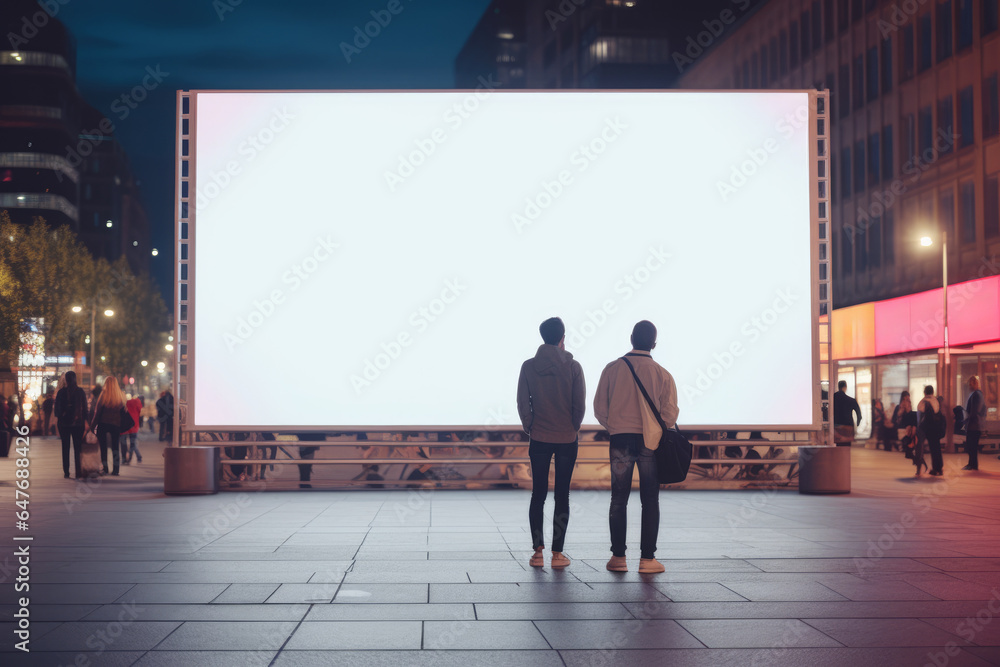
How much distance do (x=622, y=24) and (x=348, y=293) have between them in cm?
7196

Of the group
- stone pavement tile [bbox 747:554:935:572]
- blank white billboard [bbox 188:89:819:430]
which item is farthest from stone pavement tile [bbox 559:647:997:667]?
blank white billboard [bbox 188:89:819:430]

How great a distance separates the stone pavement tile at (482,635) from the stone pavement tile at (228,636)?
2.93 feet

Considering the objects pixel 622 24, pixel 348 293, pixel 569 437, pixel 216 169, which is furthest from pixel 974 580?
pixel 622 24

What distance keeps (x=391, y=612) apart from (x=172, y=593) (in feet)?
5.92

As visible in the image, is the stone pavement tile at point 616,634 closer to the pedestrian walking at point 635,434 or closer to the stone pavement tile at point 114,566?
the pedestrian walking at point 635,434

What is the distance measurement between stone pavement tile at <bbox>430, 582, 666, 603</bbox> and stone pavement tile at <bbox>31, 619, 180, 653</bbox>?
1959 millimetres

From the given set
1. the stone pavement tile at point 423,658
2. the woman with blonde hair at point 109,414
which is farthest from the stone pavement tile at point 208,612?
the woman with blonde hair at point 109,414

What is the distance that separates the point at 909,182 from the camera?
39.6 metres

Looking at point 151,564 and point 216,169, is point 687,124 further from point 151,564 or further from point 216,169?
point 151,564

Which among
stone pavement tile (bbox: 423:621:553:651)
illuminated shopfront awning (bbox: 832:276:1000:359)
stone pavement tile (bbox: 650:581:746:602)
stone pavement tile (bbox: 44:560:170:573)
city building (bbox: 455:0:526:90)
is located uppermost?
city building (bbox: 455:0:526:90)

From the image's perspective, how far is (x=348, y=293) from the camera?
621 inches

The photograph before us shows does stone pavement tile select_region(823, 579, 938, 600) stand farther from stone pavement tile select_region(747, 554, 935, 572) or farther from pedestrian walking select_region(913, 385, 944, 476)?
pedestrian walking select_region(913, 385, 944, 476)

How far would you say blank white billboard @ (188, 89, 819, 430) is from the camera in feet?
51.7

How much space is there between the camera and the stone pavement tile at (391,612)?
22.9 ft
